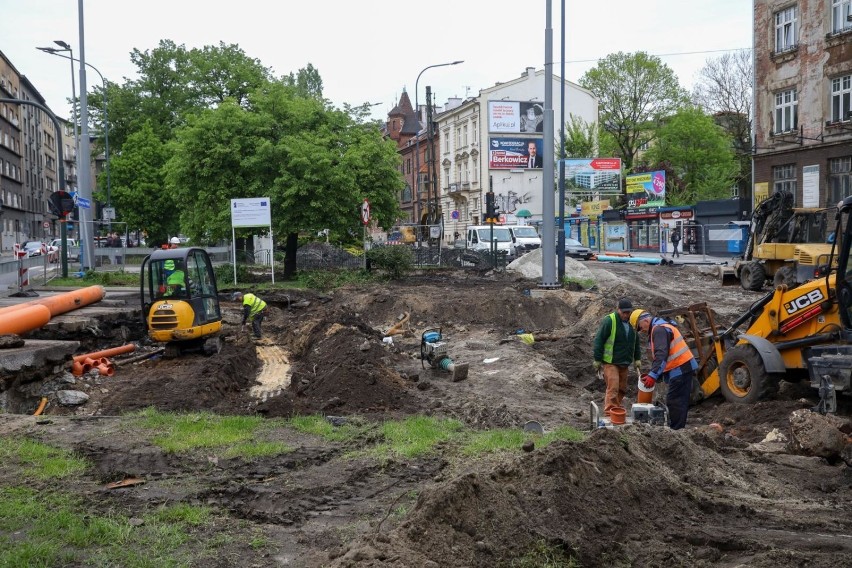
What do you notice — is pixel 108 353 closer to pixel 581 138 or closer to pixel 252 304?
pixel 252 304

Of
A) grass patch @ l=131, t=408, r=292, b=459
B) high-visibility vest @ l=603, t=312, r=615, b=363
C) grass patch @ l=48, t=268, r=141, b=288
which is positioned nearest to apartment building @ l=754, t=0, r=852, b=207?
high-visibility vest @ l=603, t=312, r=615, b=363

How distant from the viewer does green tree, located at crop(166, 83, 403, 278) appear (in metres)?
28.7

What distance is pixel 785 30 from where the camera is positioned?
35.9 meters

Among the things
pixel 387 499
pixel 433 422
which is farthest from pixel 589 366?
pixel 387 499

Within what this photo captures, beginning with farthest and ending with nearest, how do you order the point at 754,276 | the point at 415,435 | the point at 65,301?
1. the point at 754,276
2. the point at 65,301
3. the point at 415,435

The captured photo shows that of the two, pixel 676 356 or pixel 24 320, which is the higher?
pixel 24 320

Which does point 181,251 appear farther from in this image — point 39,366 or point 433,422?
point 433,422

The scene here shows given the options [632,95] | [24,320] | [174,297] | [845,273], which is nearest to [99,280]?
[24,320]

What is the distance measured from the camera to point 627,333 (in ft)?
34.7

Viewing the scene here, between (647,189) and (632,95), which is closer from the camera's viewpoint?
(647,189)

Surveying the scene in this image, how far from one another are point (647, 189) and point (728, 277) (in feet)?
97.1

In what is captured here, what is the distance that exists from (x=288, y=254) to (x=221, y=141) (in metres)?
4.89

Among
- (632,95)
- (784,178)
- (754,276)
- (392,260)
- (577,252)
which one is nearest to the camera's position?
(754,276)

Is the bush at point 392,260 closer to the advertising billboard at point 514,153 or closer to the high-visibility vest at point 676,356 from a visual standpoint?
the high-visibility vest at point 676,356
